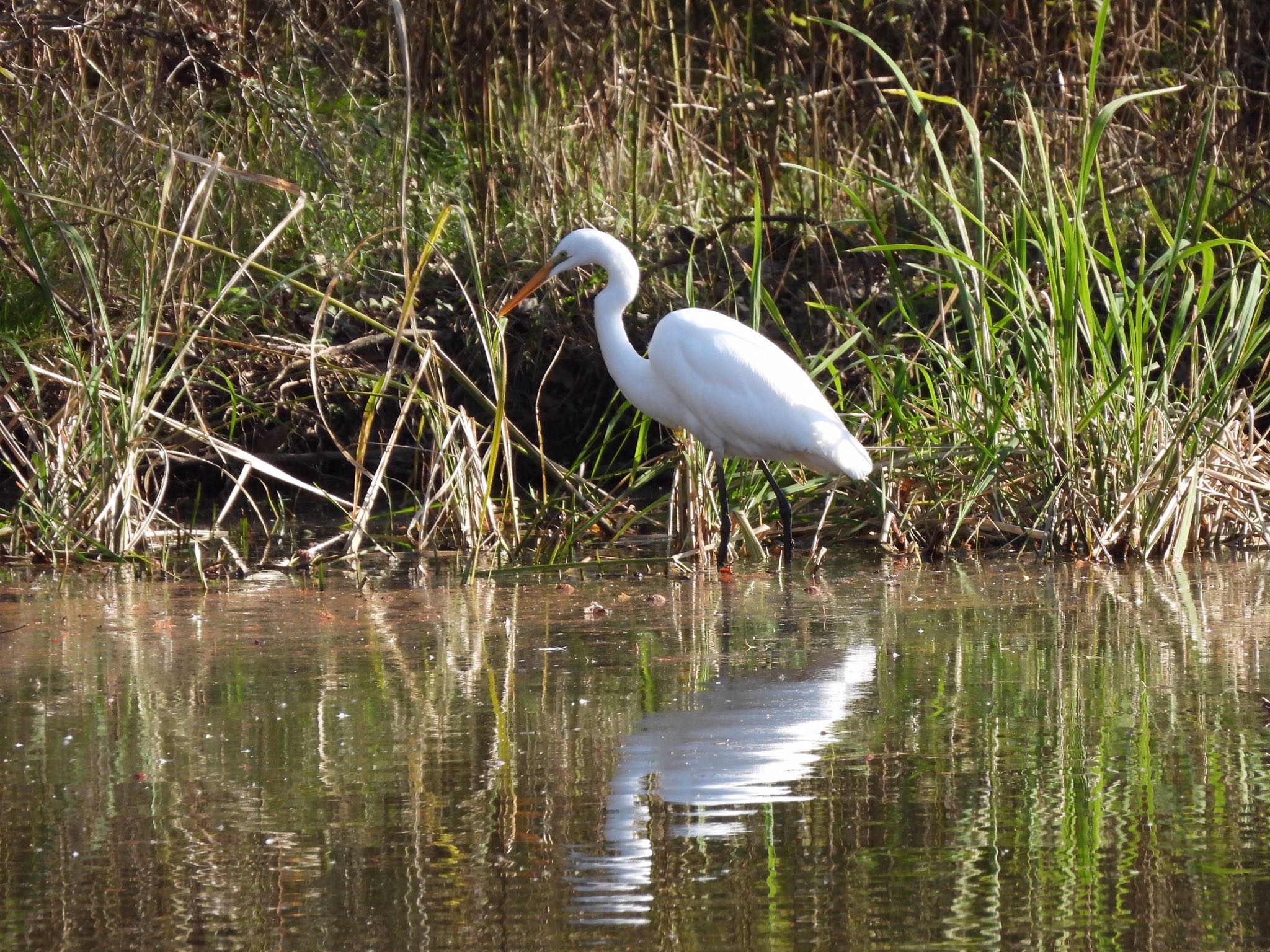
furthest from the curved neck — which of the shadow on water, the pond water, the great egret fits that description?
the shadow on water

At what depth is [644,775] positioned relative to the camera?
2.66 m

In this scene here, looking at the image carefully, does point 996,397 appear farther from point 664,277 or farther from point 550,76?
point 550,76

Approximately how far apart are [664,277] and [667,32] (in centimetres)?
137

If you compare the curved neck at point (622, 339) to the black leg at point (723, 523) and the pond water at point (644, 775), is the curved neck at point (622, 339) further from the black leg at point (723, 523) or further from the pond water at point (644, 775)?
the pond water at point (644, 775)

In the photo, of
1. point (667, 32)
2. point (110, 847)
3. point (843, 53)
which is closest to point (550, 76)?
point (667, 32)

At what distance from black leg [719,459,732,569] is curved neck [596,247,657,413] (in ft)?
1.25

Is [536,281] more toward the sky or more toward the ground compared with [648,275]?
more toward the ground

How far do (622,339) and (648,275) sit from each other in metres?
1.50

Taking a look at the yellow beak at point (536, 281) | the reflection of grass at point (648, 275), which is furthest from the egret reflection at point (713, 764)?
the yellow beak at point (536, 281)

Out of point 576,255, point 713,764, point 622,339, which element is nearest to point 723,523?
point 622,339

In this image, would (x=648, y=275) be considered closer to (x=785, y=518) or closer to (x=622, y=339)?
(x=622, y=339)

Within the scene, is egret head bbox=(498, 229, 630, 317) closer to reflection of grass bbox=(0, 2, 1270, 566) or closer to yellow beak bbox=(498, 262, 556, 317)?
yellow beak bbox=(498, 262, 556, 317)

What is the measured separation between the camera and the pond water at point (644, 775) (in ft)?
6.57

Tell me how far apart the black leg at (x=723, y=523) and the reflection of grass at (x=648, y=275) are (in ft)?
0.43
